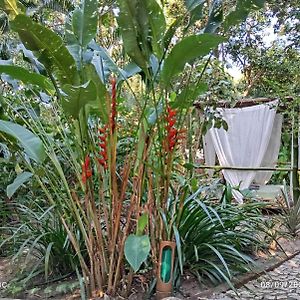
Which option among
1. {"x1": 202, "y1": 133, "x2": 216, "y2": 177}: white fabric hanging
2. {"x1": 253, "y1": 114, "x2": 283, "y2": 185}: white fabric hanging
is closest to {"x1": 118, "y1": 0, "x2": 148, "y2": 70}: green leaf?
{"x1": 253, "y1": 114, "x2": 283, "y2": 185}: white fabric hanging

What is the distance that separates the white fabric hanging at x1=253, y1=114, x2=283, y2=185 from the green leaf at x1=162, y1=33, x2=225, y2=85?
4.83 meters

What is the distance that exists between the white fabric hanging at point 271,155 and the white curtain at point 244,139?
0.51 feet

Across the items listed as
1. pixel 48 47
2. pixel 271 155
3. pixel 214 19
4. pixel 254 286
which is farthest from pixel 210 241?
pixel 271 155

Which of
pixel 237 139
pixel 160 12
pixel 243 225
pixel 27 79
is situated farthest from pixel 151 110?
pixel 237 139

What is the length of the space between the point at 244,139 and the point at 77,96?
17.0 feet

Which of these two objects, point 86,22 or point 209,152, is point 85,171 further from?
point 209,152

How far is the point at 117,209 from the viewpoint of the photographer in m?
2.54

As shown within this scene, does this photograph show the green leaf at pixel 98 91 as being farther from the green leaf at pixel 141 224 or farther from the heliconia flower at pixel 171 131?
the green leaf at pixel 141 224

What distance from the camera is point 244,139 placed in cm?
689

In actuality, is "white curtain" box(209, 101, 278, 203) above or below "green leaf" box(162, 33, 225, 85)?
below

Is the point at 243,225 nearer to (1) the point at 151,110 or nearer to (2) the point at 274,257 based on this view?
(2) the point at 274,257

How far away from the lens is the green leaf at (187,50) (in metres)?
2.14

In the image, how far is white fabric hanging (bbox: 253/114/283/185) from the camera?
22.3 ft
